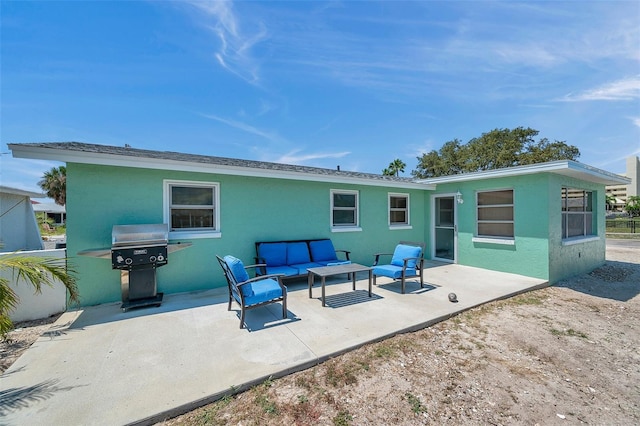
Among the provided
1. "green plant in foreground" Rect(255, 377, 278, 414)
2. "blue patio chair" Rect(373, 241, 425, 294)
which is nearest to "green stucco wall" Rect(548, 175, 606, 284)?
"blue patio chair" Rect(373, 241, 425, 294)

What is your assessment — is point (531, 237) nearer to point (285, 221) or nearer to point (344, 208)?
point (344, 208)

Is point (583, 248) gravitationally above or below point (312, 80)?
below

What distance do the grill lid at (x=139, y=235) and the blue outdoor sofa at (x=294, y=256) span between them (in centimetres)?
226

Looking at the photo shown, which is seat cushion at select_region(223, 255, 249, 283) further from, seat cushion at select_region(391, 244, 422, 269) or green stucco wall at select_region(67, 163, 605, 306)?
seat cushion at select_region(391, 244, 422, 269)

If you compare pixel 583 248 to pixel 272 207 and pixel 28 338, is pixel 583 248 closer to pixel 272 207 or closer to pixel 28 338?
pixel 272 207

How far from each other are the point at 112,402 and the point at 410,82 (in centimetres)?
1166

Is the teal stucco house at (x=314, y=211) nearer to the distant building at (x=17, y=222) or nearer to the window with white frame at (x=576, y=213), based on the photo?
the window with white frame at (x=576, y=213)

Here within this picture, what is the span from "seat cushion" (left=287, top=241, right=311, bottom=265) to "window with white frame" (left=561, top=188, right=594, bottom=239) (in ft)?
27.5

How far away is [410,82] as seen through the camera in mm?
9805

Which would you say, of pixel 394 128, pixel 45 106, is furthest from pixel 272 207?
pixel 394 128

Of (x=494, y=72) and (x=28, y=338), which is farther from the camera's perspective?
(x=494, y=72)

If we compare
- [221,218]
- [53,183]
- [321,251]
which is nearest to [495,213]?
[321,251]

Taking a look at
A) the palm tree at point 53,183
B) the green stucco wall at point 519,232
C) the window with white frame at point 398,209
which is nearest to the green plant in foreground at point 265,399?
the window with white frame at point 398,209

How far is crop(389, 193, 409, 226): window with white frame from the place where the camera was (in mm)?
9562
